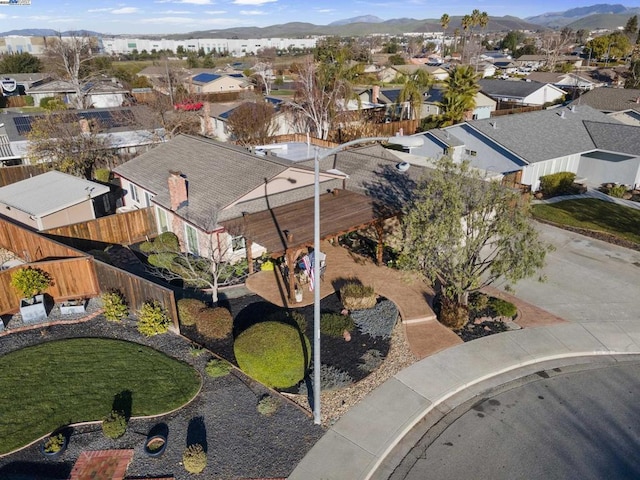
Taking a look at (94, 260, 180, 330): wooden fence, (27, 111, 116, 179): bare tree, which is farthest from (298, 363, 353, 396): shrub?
(27, 111, 116, 179): bare tree

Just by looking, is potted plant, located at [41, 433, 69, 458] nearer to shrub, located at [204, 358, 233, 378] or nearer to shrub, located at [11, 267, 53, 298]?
shrub, located at [204, 358, 233, 378]

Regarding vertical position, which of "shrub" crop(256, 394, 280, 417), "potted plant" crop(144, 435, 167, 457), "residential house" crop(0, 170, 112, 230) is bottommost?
"shrub" crop(256, 394, 280, 417)

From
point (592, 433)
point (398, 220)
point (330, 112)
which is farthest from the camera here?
point (330, 112)

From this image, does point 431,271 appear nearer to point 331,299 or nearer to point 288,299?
A: point 331,299

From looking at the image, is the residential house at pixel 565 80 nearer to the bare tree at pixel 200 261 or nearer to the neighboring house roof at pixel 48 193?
the bare tree at pixel 200 261

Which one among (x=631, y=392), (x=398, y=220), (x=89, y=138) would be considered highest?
(x=89, y=138)

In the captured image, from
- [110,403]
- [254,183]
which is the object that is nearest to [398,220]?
[254,183]

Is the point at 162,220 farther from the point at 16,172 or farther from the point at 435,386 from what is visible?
the point at 16,172

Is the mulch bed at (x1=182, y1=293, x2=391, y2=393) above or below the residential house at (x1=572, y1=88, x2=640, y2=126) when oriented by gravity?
below
